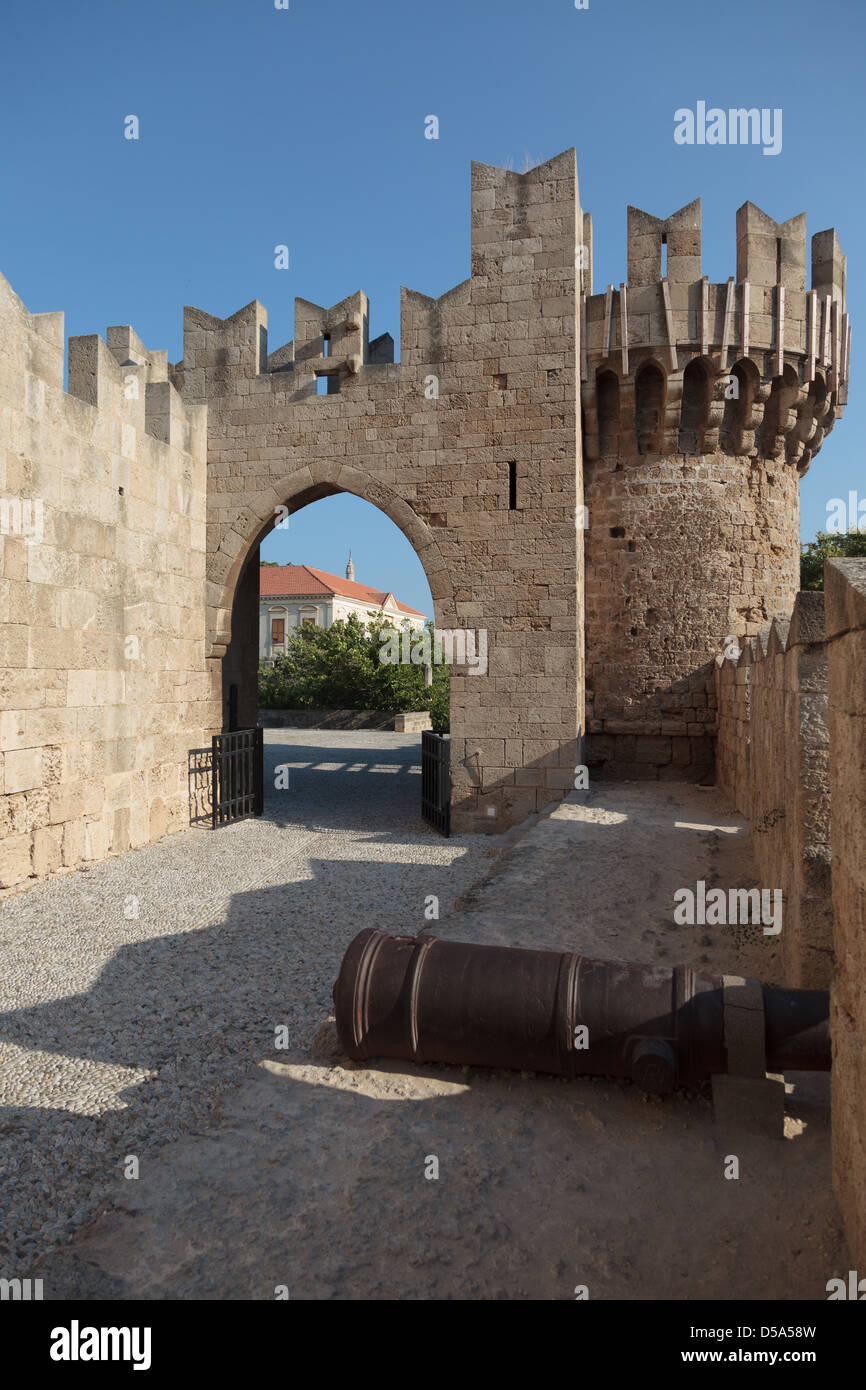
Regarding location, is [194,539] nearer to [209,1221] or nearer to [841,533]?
[209,1221]

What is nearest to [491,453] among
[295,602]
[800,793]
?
[800,793]

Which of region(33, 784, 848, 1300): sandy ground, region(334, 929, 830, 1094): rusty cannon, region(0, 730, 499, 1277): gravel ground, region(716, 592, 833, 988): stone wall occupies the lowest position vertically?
region(0, 730, 499, 1277): gravel ground

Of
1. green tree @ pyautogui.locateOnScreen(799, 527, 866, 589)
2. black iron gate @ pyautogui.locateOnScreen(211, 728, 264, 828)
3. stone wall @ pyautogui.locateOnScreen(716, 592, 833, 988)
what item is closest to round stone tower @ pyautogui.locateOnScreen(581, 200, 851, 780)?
black iron gate @ pyautogui.locateOnScreen(211, 728, 264, 828)

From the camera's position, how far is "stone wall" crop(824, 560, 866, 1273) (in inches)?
84.0

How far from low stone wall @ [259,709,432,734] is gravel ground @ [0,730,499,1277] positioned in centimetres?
1417

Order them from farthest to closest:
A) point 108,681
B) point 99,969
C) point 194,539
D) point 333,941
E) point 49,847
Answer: point 194,539 → point 108,681 → point 49,847 → point 333,941 → point 99,969

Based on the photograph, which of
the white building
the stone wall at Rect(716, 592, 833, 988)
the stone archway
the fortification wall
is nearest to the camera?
the stone wall at Rect(716, 592, 833, 988)

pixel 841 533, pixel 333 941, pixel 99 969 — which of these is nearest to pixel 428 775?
pixel 333 941

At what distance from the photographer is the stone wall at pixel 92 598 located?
666cm

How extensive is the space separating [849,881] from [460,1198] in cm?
156

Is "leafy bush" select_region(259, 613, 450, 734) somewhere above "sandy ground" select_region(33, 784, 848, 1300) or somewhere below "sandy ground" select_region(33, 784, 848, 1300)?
above

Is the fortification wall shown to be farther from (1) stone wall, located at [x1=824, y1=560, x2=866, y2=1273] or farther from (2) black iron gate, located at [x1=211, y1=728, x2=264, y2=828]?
(1) stone wall, located at [x1=824, y1=560, x2=866, y2=1273]
